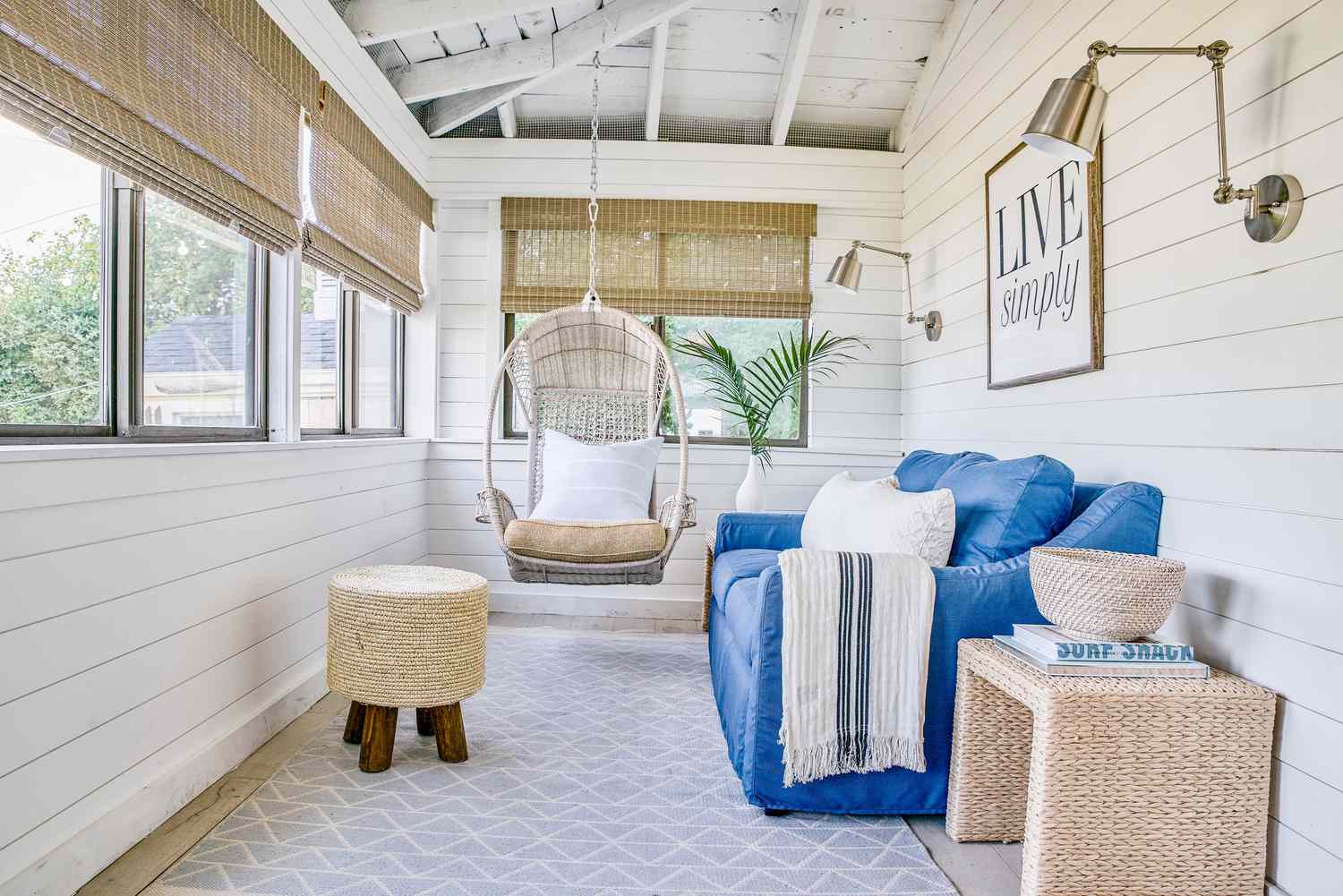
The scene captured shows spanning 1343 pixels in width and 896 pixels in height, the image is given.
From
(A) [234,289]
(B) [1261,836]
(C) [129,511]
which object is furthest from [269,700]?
(B) [1261,836]

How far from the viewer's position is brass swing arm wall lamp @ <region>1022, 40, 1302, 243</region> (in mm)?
1660

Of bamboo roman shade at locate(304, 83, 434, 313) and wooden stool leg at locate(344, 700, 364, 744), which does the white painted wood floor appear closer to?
wooden stool leg at locate(344, 700, 364, 744)

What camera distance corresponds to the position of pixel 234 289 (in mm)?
2562

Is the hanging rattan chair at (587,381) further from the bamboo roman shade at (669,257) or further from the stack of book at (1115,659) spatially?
the stack of book at (1115,659)

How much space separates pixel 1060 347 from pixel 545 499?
2.01 metres

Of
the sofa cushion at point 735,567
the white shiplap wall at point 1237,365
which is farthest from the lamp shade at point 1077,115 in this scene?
the sofa cushion at point 735,567

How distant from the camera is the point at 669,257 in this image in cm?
419

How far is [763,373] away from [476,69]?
1.91m

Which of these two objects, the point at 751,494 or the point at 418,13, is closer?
the point at 418,13

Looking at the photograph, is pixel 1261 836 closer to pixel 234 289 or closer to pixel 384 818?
pixel 384 818

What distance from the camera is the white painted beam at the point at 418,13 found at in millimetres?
2961

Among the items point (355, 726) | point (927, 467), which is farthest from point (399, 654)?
point (927, 467)

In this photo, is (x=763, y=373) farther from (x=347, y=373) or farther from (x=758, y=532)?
(x=347, y=373)

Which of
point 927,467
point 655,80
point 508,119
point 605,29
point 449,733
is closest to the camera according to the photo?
point 449,733
